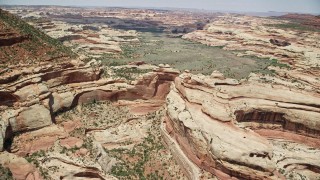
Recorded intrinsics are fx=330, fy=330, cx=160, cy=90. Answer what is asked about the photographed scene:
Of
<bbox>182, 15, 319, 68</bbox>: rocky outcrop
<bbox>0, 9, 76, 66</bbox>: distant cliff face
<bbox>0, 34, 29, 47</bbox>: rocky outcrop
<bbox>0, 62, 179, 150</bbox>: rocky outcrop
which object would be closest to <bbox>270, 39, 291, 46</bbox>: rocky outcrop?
<bbox>182, 15, 319, 68</bbox>: rocky outcrop

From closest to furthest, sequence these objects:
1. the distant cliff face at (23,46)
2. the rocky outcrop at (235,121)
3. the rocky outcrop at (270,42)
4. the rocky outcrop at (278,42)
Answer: the rocky outcrop at (235,121), the distant cliff face at (23,46), the rocky outcrop at (270,42), the rocky outcrop at (278,42)

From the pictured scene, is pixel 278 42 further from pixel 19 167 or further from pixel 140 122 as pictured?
pixel 19 167

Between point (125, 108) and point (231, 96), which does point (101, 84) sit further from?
point (231, 96)

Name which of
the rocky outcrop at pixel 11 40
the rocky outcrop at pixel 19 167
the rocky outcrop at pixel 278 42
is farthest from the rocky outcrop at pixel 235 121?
the rocky outcrop at pixel 278 42

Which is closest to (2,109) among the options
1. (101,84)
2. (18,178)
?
(18,178)

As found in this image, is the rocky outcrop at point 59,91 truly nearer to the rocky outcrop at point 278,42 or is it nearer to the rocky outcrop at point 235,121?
the rocky outcrop at point 235,121
